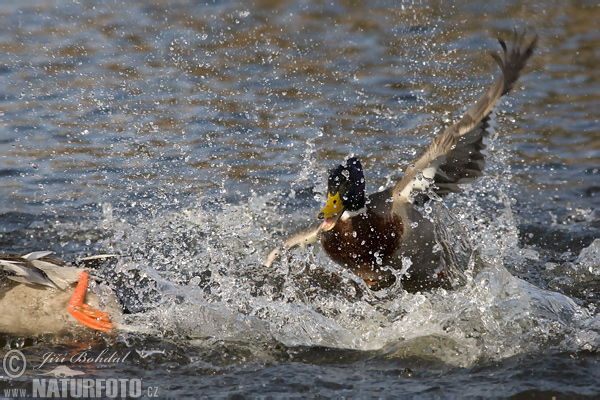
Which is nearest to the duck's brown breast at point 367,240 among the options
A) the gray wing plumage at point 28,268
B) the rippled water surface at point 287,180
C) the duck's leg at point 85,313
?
the rippled water surface at point 287,180

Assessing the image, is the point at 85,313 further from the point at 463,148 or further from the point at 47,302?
the point at 463,148

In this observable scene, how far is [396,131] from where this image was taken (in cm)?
710

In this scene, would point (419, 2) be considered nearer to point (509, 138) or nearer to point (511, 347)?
point (509, 138)

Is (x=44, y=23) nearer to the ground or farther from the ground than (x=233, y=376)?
farther from the ground

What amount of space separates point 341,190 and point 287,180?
202 centimetres

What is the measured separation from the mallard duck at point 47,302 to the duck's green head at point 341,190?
1.46 metres

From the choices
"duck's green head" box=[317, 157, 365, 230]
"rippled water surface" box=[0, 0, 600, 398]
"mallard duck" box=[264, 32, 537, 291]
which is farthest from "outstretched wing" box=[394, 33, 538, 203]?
"rippled water surface" box=[0, 0, 600, 398]

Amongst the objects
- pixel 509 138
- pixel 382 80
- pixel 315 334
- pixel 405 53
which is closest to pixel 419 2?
pixel 405 53

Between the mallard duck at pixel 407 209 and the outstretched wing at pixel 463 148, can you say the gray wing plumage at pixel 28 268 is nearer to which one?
the mallard duck at pixel 407 209

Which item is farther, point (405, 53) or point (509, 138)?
point (405, 53)

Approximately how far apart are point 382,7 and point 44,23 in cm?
438

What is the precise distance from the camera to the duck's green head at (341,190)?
14.5 feet

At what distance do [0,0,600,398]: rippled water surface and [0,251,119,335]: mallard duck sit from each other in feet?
0.28
